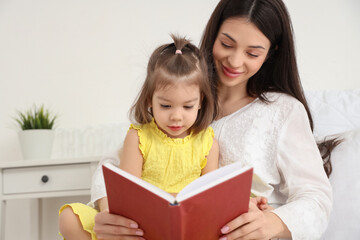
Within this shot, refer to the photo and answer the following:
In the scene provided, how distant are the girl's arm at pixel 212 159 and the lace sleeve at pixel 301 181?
0.20 m

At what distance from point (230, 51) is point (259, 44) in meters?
0.10

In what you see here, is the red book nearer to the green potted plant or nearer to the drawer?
the drawer

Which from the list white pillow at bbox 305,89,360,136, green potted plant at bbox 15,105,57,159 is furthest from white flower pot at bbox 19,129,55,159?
white pillow at bbox 305,89,360,136

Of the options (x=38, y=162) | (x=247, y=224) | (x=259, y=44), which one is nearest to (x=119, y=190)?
(x=247, y=224)

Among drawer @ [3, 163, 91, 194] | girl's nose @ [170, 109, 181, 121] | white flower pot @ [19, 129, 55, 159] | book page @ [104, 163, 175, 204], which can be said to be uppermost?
girl's nose @ [170, 109, 181, 121]

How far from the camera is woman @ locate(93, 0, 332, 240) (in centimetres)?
130

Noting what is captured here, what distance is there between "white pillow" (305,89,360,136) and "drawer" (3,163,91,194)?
110cm

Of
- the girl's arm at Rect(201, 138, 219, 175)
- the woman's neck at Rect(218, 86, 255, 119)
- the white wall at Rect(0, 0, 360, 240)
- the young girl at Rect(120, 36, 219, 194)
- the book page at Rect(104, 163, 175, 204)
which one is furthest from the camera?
the white wall at Rect(0, 0, 360, 240)

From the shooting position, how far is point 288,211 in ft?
4.01

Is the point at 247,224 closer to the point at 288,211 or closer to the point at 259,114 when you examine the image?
the point at 288,211

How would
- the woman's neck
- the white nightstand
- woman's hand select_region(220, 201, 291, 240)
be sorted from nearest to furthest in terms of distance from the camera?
woman's hand select_region(220, 201, 291, 240) → the woman's neck → the white nightstand

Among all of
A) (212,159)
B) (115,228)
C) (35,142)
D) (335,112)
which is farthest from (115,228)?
(35,142)

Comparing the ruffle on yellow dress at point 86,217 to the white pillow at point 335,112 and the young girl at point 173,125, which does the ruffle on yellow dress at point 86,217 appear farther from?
the white pillow at point 335,112

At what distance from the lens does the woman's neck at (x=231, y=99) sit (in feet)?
5.28
